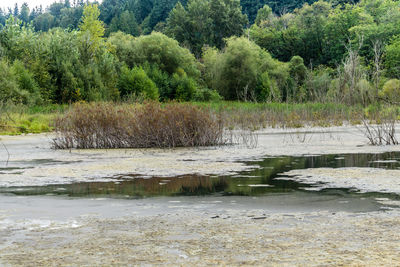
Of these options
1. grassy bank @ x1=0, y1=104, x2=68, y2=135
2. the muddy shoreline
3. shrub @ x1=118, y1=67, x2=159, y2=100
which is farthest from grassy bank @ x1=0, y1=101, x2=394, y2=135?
the muddy shoreline

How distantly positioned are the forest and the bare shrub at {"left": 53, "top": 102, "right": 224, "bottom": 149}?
602 cm

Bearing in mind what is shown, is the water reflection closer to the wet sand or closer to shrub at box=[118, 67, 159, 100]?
the wet sand

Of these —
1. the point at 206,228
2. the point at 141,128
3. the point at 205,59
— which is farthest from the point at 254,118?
the point at 205,59

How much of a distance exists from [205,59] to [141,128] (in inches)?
2282

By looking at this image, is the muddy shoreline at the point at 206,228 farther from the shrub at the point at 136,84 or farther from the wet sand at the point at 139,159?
the shrub at the point at 136,84

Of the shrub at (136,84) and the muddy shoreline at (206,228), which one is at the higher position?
the shrub at (136,84)

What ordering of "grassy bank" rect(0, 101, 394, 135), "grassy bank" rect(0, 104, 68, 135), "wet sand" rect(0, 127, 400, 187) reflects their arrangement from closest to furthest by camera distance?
"wet sand" rect(0, 127, 400, 187)
"grassy bank" rect(0, 104, 68, 135)
"grassy bank" rect(0, 101, 394, 135)

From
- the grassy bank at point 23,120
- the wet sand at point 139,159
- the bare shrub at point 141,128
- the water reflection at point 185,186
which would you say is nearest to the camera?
the water reflection at point 185,186

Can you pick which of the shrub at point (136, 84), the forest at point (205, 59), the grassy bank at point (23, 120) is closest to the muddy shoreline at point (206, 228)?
the forest at point (205, 59)

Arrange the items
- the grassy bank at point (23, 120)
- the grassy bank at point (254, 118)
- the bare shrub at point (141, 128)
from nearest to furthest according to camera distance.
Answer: the bare shrub at point (141, 128) < the grassy bank at point (23, 120) < the grassy bank at point (254, 118)

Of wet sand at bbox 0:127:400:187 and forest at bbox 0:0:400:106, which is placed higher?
forest at bbox 0:0:400:106

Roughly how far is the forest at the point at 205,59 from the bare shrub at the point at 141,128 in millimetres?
6015

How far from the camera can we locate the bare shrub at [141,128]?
19.4m

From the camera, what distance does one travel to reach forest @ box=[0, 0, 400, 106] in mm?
41688
